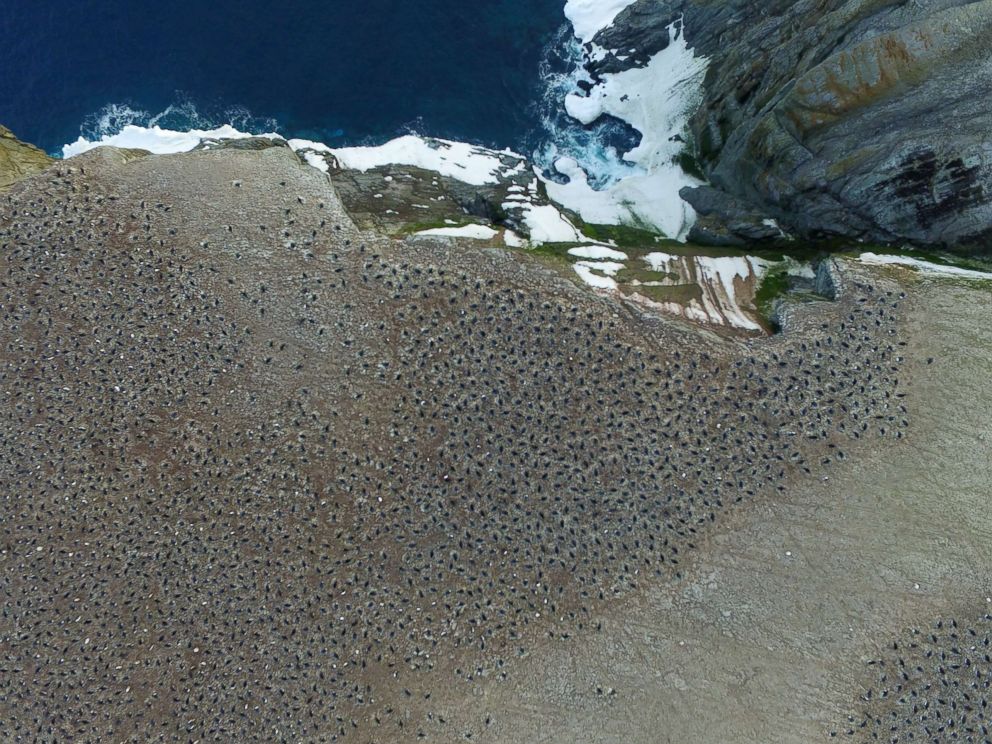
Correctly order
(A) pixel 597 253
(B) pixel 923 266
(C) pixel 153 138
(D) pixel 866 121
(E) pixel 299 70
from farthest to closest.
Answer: (E) pixel 299 70 → (C) pixel 153 138 → (A) pixel 597 253 → (B) pixel 923 266 → (D) pixel 866 121

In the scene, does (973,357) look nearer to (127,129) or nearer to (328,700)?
(328,700)

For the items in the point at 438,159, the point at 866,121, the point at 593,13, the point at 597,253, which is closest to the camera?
the point at 866,121

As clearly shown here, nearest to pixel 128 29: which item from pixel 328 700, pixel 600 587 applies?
pixel 328 700

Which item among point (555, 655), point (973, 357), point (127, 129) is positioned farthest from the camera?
point (127, 129)

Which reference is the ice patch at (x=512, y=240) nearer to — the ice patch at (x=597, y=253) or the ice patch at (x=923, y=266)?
the ice patch at (x=597, y=253)

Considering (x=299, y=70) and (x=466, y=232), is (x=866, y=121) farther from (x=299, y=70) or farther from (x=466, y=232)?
(x=299, y=70)

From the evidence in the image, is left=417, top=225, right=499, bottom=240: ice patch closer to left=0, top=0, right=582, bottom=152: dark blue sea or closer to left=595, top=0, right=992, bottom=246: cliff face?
left=0, top=0, right=582, bottom=152: dark blue sea

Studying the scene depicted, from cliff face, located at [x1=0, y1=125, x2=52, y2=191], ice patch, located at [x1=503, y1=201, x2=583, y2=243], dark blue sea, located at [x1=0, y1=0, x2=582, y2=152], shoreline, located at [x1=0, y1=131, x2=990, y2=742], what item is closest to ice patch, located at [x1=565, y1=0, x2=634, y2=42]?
dark blue sea, located at [x1=0, y1=0, x2=582, y2=152]

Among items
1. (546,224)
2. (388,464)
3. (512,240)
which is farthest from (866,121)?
(388,464)
